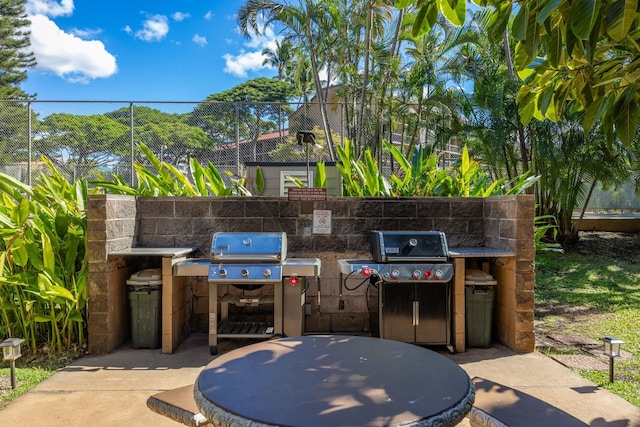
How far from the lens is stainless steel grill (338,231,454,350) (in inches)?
147

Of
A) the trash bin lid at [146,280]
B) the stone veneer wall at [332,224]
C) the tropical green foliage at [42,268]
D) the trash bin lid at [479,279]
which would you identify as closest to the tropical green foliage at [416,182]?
the stone veneer wall at [332,224]

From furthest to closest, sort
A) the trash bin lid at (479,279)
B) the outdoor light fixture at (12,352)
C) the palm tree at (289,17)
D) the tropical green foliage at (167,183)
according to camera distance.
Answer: the palm tree at (289,17) < the tropical green foliage at (167,183) < the trash bin lid at (479,279) < the outdoor light fixture at (12,352)

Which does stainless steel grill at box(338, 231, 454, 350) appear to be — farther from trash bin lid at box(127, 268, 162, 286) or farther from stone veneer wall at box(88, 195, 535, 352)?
trash bin lid at box(127, 268, 162, 286)

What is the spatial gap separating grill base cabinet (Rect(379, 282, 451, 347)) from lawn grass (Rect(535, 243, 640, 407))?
1.18 m

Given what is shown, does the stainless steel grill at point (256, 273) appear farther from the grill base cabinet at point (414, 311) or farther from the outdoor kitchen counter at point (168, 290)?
the grill base cabinet at point (414, 311)

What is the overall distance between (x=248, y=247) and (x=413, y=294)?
1562 mm

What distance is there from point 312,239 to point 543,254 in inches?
265

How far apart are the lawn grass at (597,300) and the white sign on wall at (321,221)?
2.54 m

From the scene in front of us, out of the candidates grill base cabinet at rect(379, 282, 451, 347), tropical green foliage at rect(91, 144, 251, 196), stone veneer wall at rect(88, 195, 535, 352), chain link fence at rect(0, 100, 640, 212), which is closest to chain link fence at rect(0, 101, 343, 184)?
chain link fence at rect(0, 100, 640, 212)

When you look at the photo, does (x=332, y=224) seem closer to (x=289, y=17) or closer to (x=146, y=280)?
(x=146, y=280)

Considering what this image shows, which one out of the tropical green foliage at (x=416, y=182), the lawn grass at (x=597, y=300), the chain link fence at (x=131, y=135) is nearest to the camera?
the lawn grass at (x=597, y=300)

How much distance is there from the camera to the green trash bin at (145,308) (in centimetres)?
388

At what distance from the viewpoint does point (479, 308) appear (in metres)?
4.00

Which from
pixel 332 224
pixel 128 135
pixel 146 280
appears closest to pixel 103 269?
pixel 146 280
